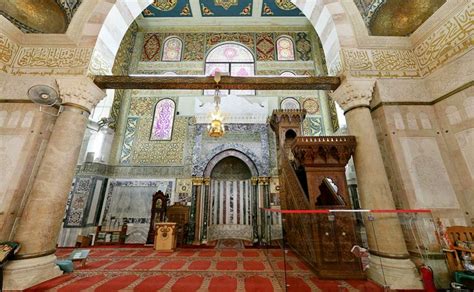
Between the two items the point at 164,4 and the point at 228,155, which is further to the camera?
the point at 164,4

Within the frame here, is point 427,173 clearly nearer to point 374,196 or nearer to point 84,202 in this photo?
point 374,196

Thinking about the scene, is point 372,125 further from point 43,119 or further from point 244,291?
point 43,119

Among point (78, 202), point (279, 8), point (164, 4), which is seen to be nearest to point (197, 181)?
point (78, 202)

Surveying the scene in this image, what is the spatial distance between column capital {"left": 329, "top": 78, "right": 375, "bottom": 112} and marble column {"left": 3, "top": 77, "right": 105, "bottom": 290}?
4364mm

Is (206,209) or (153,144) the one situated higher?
(153,144)

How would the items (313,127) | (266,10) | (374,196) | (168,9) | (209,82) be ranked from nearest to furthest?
1. (374,196)
2. (209,82)
3. (313,127)
4. (168,9)
5. (266,10)

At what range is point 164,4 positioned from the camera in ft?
28.3

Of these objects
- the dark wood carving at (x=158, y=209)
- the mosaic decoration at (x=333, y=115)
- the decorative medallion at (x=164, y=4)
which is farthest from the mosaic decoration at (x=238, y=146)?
the decorative medallion at (x=164, y=4)

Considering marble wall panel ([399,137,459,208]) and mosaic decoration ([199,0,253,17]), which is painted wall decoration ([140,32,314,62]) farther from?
marble wall panel ([399,137,459,208])

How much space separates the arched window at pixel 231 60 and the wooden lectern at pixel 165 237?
5.88m

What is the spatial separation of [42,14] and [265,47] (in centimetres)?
767

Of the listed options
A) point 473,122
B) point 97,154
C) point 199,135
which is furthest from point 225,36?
point 473,122

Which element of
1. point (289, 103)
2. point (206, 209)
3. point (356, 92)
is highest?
point (289, 103)

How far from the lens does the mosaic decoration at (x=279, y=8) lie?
8.57m
